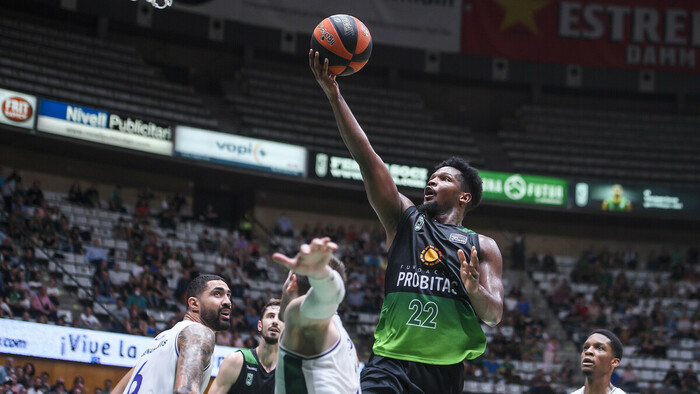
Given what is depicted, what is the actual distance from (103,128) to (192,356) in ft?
54.1

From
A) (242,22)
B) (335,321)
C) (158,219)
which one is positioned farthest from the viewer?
(242,22)

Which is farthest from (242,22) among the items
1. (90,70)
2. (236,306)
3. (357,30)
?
(357,30)

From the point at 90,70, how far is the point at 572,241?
51.1 ft

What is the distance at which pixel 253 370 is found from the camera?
647cm

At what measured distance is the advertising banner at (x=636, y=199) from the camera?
2469 cm

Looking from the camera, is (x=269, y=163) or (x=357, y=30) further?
(x=269, y=163)

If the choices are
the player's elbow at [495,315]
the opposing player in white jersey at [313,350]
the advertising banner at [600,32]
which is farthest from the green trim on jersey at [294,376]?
the advertising banner at [600,32]

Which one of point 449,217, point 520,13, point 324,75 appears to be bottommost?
point 449,217

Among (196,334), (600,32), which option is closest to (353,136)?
(196,334)

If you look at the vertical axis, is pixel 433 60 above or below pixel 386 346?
above

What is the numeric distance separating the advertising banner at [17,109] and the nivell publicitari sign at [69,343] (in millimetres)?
6811

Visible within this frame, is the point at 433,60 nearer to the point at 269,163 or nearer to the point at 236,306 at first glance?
the point at 269,163

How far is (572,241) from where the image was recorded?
2708cm

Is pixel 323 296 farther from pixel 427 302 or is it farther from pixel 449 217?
pixel 449 217
